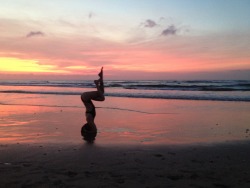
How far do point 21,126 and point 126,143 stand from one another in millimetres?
4596

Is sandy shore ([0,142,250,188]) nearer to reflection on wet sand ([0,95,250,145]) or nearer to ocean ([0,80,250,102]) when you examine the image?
reflection on wet sand ([0,95,250,145])

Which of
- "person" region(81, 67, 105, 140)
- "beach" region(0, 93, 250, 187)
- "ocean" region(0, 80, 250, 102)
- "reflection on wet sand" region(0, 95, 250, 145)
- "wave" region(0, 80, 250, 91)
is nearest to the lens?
"beach" region(0, 93, 250, 187)

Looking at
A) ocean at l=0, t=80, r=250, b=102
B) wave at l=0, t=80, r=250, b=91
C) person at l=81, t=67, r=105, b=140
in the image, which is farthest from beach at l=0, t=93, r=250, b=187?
wave at l=0, t=80, r=250, b=91

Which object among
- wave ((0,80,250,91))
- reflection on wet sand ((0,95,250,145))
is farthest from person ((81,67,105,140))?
wave ((0,80,250,91))

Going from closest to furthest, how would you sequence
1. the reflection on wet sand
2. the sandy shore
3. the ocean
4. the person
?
the sandy shore < the reflection on wet sand < the person < the ocean

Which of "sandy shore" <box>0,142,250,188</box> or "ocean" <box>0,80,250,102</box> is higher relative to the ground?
"ocean" <box>0,80,250,102</box>

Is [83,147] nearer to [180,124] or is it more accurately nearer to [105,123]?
[105,123]

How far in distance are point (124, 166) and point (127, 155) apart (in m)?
0.87

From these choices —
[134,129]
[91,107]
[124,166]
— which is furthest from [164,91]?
[124,166]

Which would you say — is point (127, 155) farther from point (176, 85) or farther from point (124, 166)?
point (176, 85)

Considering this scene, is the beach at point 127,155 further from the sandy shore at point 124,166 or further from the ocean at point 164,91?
the ocean at point 164,91

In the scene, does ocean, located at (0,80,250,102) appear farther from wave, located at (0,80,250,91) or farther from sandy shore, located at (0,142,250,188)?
sandy shore, located at (0,142,250,188)

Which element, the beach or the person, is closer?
the beach

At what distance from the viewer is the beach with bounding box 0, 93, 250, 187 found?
4.95m
